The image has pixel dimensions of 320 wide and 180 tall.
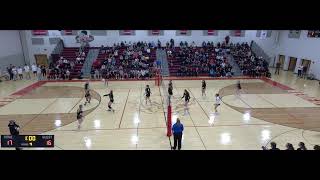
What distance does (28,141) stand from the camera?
21.9 ft

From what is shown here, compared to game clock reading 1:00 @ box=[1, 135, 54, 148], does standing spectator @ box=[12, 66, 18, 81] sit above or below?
below

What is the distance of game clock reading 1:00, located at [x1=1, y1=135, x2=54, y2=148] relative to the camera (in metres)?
6.38

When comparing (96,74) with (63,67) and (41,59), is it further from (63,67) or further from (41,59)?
(41,59)

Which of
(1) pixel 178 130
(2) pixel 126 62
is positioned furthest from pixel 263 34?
(1) pixel 178 130

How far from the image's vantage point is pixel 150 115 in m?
15.0

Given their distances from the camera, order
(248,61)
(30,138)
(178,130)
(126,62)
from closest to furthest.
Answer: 1. (30,138)
2. (178,130)
3. (126,62)
4. (248,61)

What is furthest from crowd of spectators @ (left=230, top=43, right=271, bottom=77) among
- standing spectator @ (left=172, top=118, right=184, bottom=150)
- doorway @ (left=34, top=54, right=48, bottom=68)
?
doorway @ (left=34, top=54, right=48, bottom=68)

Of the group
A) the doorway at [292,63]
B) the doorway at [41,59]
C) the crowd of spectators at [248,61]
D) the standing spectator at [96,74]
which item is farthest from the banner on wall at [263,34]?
the doorway at [41,59]

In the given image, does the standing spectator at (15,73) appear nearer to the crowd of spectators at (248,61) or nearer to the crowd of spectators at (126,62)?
the crowd of spectators at (126,62)

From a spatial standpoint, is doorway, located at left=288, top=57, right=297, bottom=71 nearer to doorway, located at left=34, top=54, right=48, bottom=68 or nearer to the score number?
doorway, located at left=34, top=54, right=48, bottom=68

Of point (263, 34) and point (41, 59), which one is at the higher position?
point (263, 34)
